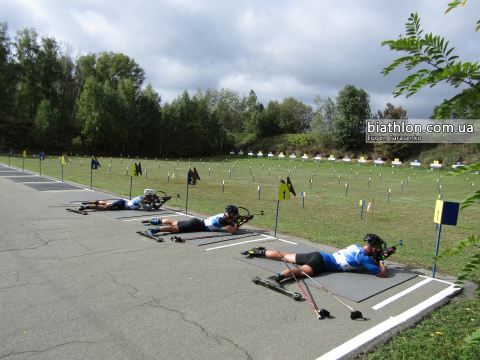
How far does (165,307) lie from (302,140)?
223ft

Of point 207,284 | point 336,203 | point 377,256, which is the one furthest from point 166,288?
point 336,203

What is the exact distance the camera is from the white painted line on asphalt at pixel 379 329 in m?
4.09

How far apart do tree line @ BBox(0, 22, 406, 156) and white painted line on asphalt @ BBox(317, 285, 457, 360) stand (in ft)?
199

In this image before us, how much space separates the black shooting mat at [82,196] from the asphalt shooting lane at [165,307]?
6.51m

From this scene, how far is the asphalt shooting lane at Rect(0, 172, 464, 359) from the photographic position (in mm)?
4023

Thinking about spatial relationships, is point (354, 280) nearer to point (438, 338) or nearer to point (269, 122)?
point (438, 338)

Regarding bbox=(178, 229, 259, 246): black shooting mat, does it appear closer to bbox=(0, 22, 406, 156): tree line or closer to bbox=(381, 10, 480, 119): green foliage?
bbox=(381, 10, 480, 119): green foliage

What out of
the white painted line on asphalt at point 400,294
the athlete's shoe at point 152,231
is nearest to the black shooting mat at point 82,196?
the athlete's shoe at point 152,231

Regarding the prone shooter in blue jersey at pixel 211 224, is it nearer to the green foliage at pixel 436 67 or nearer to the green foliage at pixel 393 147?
the green foliage at pixel 436 67

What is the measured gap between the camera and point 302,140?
70.4 m

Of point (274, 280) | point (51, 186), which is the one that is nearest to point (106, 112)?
point (51, 186)

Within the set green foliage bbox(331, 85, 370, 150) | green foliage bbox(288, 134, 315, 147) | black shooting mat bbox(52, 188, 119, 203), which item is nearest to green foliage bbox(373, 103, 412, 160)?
green foliage bbox(331, 85, 370, 150)

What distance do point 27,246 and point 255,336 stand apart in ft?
21.1

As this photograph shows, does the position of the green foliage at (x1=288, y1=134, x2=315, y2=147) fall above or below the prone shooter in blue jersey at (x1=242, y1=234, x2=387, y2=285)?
above
